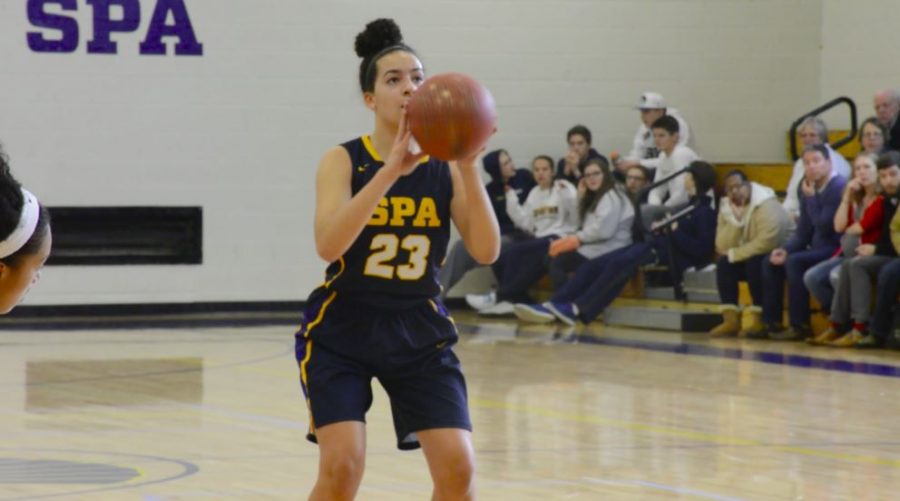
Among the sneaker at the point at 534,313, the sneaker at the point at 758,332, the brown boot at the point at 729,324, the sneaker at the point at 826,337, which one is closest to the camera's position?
the sneaker at the point at 826,337

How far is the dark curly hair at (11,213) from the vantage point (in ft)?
8.41

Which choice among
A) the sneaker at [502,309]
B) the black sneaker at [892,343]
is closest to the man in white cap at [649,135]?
the sneaker at [502,309]

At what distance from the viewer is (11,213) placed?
259 centimetres

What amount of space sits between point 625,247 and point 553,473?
7482mm

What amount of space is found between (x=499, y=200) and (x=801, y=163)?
10.1ft

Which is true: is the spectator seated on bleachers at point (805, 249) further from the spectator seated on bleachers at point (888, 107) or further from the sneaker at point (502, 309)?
the sneaker at point (502, 309)

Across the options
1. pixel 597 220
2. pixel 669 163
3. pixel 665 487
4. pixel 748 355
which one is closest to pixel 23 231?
pixel 665 487

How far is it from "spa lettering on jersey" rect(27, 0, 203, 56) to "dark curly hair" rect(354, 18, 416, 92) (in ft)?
32.9

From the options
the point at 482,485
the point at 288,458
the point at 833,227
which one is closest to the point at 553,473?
the point at 482,485

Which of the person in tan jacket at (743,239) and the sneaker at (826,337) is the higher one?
the person in tan jacket at (743,239)

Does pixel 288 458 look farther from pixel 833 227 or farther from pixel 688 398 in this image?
pixel 833 227

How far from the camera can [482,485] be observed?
6.00 m

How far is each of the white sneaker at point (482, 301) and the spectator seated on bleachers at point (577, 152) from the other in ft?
4.27

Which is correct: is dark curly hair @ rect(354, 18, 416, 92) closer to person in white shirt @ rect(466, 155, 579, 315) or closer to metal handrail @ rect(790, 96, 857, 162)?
metal handrail @ rect(790, 96, 857, 162)
